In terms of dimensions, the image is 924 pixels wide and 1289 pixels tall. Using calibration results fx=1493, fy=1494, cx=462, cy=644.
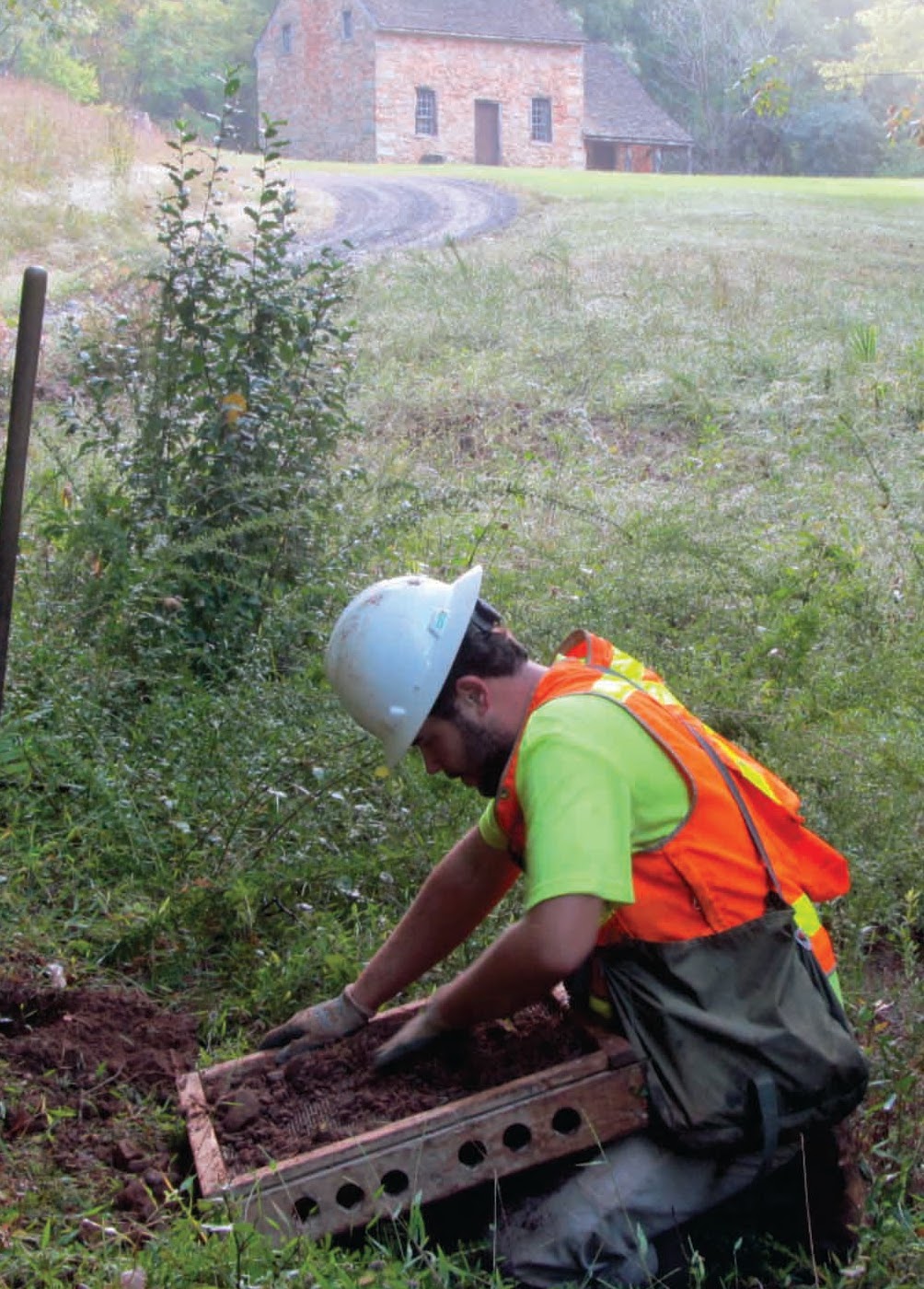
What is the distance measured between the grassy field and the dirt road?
28.0 ft

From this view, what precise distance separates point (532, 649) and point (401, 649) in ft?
8.52

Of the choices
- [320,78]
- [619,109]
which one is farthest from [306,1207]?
[619,109]

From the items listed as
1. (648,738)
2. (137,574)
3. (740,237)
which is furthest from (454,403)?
(740,237)

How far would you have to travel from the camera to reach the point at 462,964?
3875 millimetres

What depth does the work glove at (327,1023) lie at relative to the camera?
3.36 metres

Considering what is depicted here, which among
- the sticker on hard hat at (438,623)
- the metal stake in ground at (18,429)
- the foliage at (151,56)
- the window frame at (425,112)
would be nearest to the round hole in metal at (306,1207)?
the sticker on hard hat at (438,623)

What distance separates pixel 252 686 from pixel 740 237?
18573 millimetres

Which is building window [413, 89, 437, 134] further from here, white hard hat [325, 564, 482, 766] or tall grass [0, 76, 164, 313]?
white hard hat [325, 564, 482, 766]

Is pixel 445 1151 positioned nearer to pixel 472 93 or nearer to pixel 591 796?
pixel 591 796

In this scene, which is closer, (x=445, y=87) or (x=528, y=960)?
(x=528, y=960)

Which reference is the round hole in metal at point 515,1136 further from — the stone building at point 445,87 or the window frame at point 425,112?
the window frame at point 425,112

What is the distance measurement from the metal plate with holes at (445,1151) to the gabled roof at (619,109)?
163 feet

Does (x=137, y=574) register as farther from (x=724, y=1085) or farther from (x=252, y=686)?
(x=724, y=1085)

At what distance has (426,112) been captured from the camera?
4753 cm
